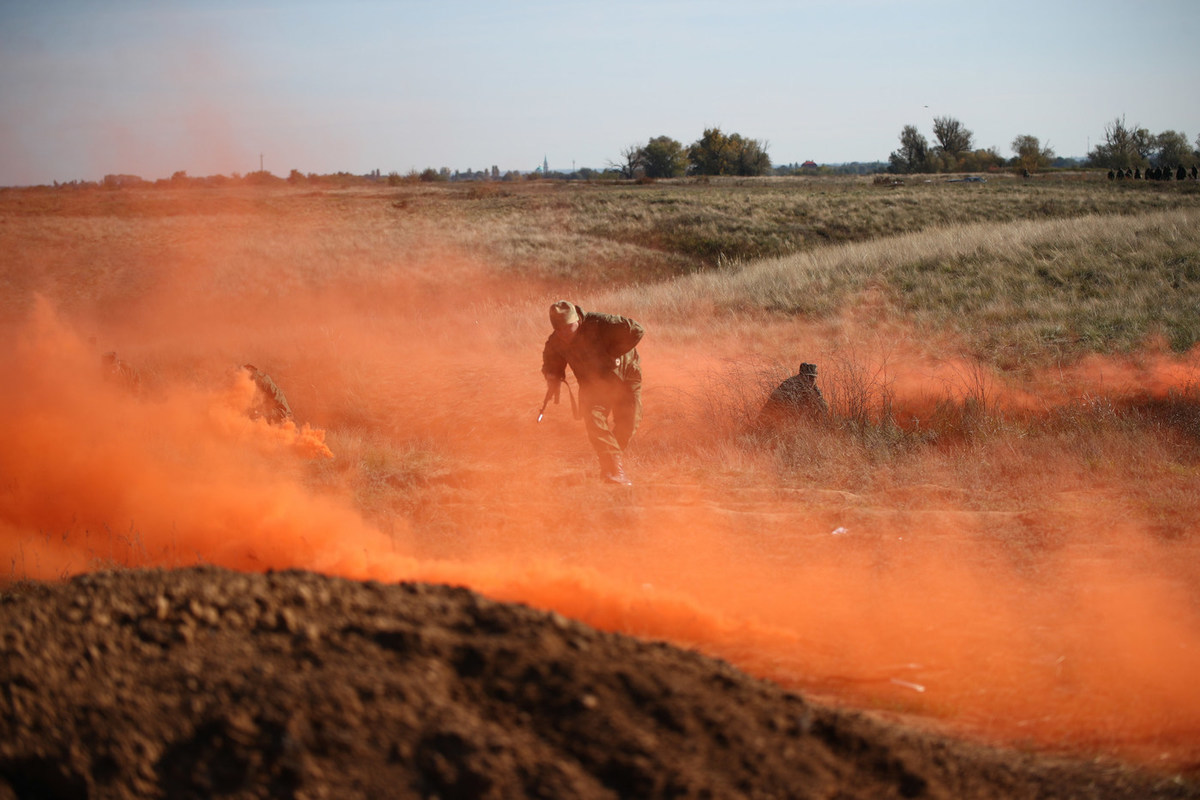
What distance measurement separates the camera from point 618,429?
866 cm

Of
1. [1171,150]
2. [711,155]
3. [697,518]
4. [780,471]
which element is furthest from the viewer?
[711,155]

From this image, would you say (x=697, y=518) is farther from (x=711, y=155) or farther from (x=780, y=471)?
(x=711, y=155)

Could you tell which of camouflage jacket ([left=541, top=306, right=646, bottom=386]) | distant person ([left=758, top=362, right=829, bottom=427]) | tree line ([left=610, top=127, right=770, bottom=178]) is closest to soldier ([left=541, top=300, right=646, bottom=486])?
camouflage jacket ([left=541, top=306, right=646, bottom=386])

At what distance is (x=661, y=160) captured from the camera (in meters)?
79.1

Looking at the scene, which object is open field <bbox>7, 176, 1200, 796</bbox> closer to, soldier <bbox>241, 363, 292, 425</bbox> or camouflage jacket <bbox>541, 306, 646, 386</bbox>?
soldier <bbox>241, 363, 292, 425</bbox>

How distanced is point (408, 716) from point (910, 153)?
3642 inches

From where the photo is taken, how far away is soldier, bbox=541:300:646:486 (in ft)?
26.2

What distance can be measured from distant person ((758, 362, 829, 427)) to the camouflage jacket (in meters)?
2.35

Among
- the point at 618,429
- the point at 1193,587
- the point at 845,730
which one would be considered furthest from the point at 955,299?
the point at 845,730

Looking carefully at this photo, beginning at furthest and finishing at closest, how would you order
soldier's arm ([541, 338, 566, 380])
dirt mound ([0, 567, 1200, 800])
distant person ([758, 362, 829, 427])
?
distant person ([758, 362, 829, 427]) → soldier's arm ([541, 338, 566, 380]) → dirt mound ([0, 567, 1200, 800])

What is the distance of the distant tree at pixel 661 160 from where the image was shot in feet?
258

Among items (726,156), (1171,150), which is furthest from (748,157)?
(1171,150)

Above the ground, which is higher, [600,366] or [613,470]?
[600,366]

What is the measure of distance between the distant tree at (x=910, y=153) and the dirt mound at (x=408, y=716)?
88392 millimetres
